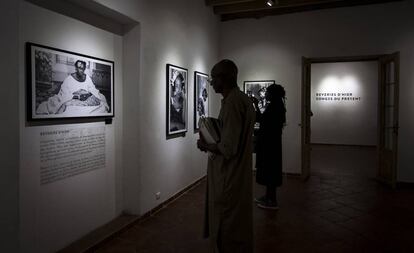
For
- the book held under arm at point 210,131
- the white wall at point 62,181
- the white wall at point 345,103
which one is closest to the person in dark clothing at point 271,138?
the white wall at point 62,181

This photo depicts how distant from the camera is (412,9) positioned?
5.90m

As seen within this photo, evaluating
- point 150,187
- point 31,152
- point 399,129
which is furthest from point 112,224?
point 399,129

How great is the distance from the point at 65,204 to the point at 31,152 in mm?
696

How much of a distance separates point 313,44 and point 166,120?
3862mm

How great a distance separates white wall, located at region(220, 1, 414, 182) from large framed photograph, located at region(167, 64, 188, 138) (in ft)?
7.79

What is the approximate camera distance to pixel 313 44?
6.55 meters

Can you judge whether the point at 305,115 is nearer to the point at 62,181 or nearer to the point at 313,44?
the point at 313,44

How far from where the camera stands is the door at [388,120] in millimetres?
5605

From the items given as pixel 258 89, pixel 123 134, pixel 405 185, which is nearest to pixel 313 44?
pixel 258 89

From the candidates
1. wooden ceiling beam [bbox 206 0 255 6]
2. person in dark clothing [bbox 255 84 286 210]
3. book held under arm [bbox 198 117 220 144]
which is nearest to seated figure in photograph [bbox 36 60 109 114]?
book held under arm [bbox 198 117 220 144]

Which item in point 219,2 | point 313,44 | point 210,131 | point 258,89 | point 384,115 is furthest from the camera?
point 258,89

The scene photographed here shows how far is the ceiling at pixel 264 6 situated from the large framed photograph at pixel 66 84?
11.5 ft

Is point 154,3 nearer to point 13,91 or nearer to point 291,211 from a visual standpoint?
point 13,91

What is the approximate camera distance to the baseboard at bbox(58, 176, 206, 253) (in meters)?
3.07
